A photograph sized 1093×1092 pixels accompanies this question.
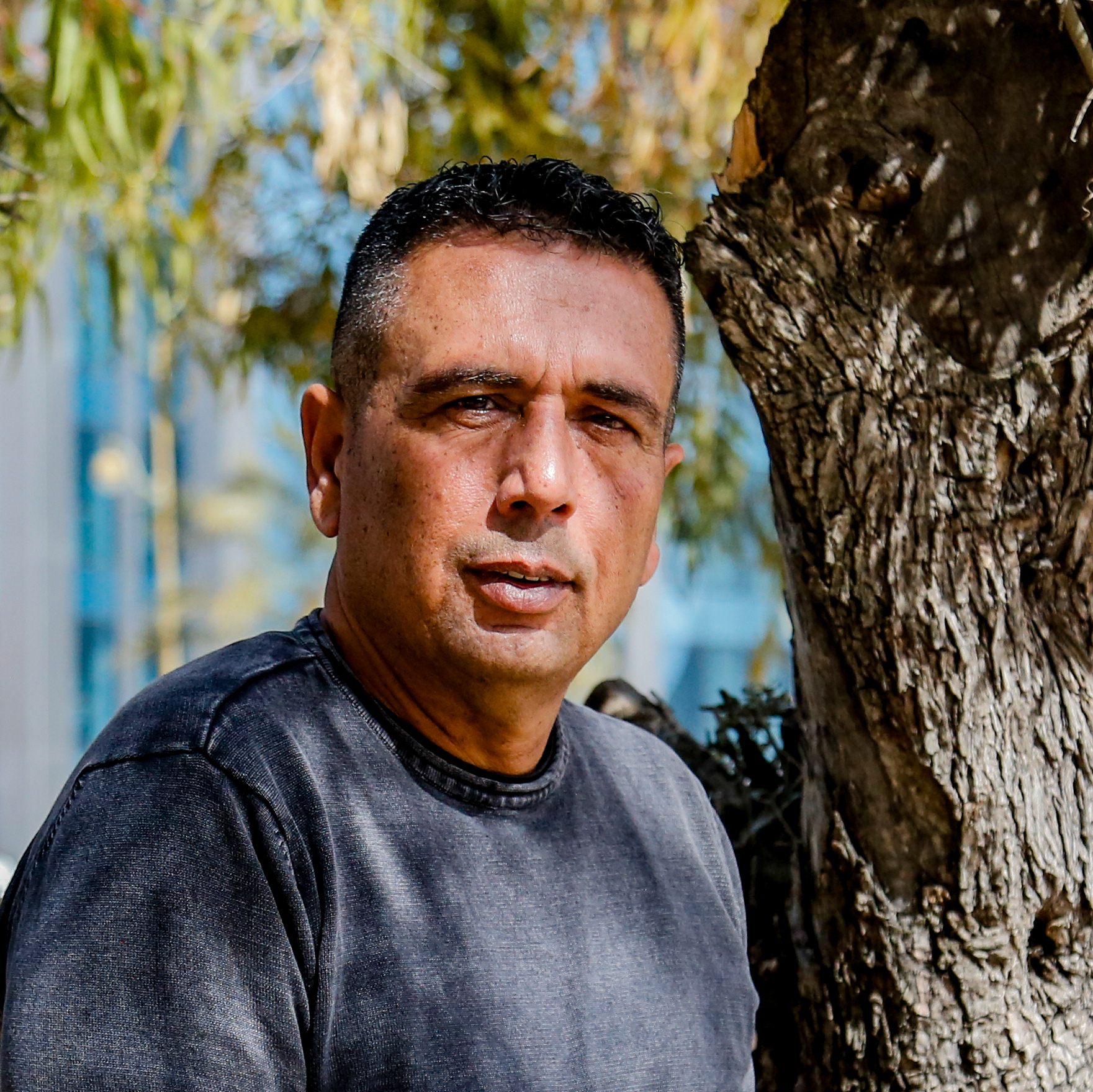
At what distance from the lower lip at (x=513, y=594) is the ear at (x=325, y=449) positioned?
8.2 inches

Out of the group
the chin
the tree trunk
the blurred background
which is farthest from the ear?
the blurred background

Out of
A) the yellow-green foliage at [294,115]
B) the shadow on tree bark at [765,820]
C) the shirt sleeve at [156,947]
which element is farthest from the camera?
the yellow-green foliage at [294,115]

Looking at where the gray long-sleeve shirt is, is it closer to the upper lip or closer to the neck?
the neck

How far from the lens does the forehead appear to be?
1.27 meters

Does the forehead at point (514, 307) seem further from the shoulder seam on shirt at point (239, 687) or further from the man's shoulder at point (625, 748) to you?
the man's shoulder at point (625, 748)

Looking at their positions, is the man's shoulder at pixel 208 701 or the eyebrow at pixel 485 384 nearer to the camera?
the man's shoulder at pixel 208 701

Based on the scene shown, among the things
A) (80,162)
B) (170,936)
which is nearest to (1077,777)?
(170,936)

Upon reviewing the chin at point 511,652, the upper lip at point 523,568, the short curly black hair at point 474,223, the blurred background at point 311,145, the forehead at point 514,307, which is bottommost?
the chin at point 511,652

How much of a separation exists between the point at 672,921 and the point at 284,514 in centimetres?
843

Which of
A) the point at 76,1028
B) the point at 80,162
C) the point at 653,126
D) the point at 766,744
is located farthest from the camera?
the point at 653,126

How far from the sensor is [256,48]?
4188mm

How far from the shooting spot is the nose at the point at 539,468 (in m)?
1.24

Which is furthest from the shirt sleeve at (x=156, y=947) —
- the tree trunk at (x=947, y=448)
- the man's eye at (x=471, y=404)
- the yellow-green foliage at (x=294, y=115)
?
the yellow-green foliage at (x=294, y=115)

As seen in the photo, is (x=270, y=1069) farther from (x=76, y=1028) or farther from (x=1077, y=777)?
(x=1077, y=777)
